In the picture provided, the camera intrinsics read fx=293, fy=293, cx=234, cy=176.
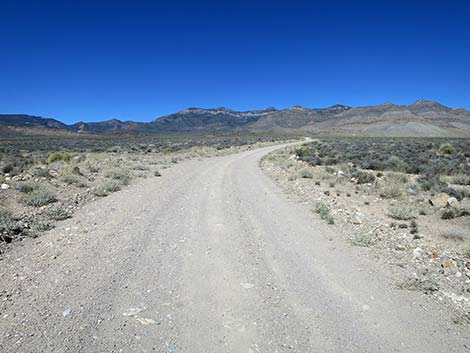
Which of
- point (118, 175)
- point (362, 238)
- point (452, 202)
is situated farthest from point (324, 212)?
point (118, 175)

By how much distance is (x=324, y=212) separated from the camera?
8523 millimetres

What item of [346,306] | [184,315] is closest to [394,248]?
[346,306]

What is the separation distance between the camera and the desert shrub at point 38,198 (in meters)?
8.68

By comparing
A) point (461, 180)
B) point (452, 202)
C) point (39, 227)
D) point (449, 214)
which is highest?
point (39, 227)

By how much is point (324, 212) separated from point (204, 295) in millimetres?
5238

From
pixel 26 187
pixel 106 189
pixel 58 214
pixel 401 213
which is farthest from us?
pixel 106 189

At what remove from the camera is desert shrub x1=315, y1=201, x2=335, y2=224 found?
8016 mm

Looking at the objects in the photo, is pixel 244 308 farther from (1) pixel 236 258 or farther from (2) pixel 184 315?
(1) pixel 236 258

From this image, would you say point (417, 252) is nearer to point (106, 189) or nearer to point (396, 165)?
point (106, 189)

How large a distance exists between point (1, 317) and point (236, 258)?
354cm

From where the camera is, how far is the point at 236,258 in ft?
18.4

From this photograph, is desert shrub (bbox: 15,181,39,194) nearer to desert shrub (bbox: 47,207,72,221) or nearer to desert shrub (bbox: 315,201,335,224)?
desert shrub (bbox: 47,207,72,221)

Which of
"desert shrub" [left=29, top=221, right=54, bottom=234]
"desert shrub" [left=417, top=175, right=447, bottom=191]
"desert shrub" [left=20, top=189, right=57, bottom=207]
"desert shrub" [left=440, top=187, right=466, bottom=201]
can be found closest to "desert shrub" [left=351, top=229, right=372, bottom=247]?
"desert shrub" [left=440, top=187, right=466, bottom=201]

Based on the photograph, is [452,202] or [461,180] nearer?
[452,202]
